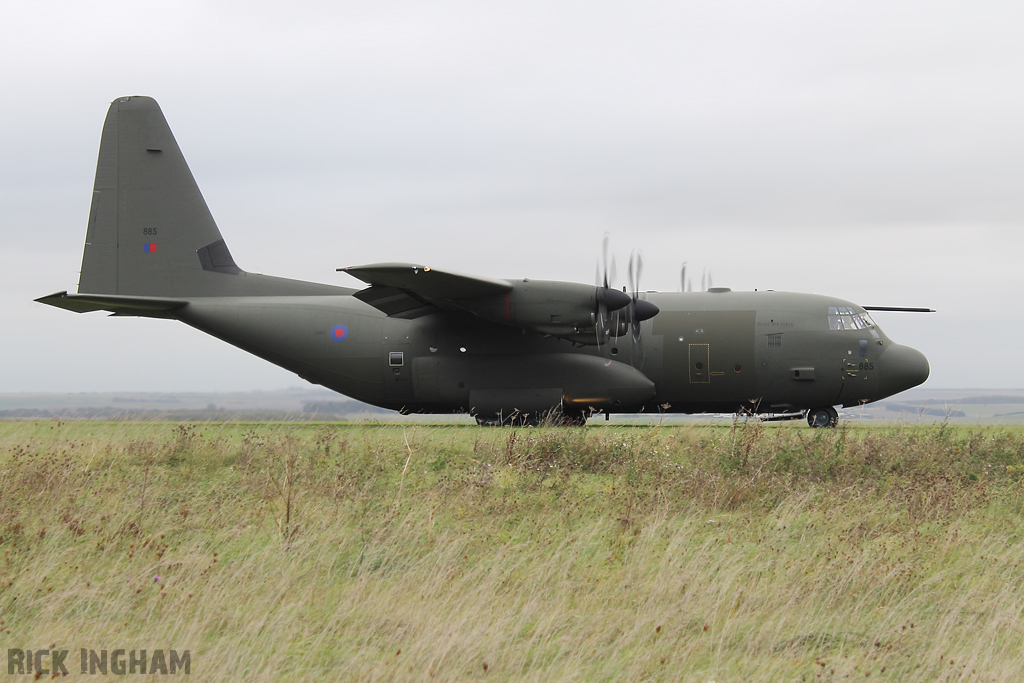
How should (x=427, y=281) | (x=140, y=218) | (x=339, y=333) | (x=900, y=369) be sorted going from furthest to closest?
(x=140, y=218) < (x=339, y=333) < (x=900, y=369) < (x=427, y=281)

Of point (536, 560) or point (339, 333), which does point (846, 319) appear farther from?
point (536, 560)

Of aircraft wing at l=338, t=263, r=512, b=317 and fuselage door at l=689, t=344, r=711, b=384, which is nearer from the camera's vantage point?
aircraft wing at l=338, t=263, r=512, b=317

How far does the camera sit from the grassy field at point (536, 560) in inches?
252

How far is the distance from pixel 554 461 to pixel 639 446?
176cm

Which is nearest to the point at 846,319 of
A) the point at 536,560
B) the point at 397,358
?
the point at 397,358

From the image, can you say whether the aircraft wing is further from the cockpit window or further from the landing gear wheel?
the landing gear wheel

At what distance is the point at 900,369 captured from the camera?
2169cm

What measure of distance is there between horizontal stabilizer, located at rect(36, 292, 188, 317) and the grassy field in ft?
31.2

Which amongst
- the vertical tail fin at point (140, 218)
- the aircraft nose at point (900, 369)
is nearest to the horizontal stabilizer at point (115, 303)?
the vertical tail fin at point (140, 218)

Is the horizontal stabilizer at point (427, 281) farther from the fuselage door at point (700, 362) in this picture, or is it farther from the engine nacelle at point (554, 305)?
the fuselage door at point (700, 362)

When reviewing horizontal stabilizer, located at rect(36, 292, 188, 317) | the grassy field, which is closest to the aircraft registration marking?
horizontal stabilizer, located at rect(36, 292, 188, 317)

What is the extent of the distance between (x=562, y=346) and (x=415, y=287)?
4.44m

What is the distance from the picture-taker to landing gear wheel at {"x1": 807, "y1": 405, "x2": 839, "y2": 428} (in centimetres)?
2244

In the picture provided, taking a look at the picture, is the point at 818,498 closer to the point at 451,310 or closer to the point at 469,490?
the point at 469,490
